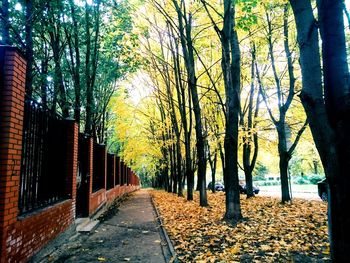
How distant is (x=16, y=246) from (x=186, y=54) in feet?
38.4

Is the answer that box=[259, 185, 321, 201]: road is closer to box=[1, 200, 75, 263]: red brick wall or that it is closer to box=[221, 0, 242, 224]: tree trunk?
box=[221, 0, 242, 224]: tree trunk

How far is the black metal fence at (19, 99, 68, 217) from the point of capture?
5434 mm

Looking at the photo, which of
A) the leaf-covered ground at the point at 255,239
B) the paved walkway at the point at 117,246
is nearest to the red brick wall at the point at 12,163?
the paved walkway at the point at 117,246

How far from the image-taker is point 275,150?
79.5 feet

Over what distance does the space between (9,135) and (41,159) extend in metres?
2.36

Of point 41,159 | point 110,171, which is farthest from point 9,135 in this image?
point 110,171

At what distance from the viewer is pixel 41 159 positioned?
6586mm

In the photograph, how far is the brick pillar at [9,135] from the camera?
418 cm

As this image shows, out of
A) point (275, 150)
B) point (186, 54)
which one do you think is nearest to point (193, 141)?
point (275, 150)

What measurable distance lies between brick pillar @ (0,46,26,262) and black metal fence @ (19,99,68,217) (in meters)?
0.63

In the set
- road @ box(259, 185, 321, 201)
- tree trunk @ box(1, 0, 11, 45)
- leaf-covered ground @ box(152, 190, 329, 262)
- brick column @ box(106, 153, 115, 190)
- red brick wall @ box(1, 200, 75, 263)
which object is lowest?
road @ box(259, 185, 321, 201)

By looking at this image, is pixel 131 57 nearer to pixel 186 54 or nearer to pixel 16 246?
pixel 186 54

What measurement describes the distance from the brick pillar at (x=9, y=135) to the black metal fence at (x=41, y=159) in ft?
2.07

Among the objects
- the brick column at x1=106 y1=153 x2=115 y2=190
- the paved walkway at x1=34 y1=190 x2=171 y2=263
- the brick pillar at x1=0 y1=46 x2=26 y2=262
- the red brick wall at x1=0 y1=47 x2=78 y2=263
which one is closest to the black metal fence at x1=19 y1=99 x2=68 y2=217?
the red brick wall at x1=0 y1=47 x2=78 y2=263
